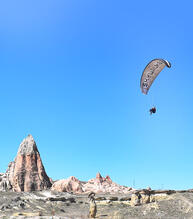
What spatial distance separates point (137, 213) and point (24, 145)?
40.7 metres

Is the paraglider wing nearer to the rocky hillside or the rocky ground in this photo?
the rocky ground

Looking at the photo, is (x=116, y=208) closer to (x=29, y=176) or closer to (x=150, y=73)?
(x=150, y=73)

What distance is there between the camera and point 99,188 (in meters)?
71.9

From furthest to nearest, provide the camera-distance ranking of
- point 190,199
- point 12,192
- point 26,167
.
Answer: point 26,167
point 12,192
point 190,199

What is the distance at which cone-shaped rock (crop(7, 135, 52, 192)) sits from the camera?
5991 cm

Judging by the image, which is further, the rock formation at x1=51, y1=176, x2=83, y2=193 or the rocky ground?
the rock formation at x1=51, y1=176, x2=83, y2=193

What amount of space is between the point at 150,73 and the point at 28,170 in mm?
41285

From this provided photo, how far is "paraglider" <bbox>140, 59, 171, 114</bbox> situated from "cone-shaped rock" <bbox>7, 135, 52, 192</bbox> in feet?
127

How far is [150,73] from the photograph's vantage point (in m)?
31.0

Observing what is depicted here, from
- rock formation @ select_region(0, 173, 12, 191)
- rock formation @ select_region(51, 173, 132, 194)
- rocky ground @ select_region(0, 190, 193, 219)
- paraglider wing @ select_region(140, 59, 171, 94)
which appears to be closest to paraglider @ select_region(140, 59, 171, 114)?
paraglider wing @ select_region(140, 59, 171, 94)

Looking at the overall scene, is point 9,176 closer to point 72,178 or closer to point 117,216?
point 72,178

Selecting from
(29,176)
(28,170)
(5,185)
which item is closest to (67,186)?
Result: (29,176)

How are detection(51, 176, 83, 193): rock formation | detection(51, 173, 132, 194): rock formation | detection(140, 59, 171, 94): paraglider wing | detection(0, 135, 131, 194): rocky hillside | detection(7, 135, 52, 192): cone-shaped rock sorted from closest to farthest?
detection(140, 59, 171, 94): paraglider wing, detection(7, 135, 52, 192): cone-shaped rock, detection(0, 135, 131, 194): rocky hillside, detection(51, 176, 83, 193): rock formation, detection(51, 173, 132, 194): rock formation

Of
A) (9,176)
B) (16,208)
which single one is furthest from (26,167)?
(16,208)
